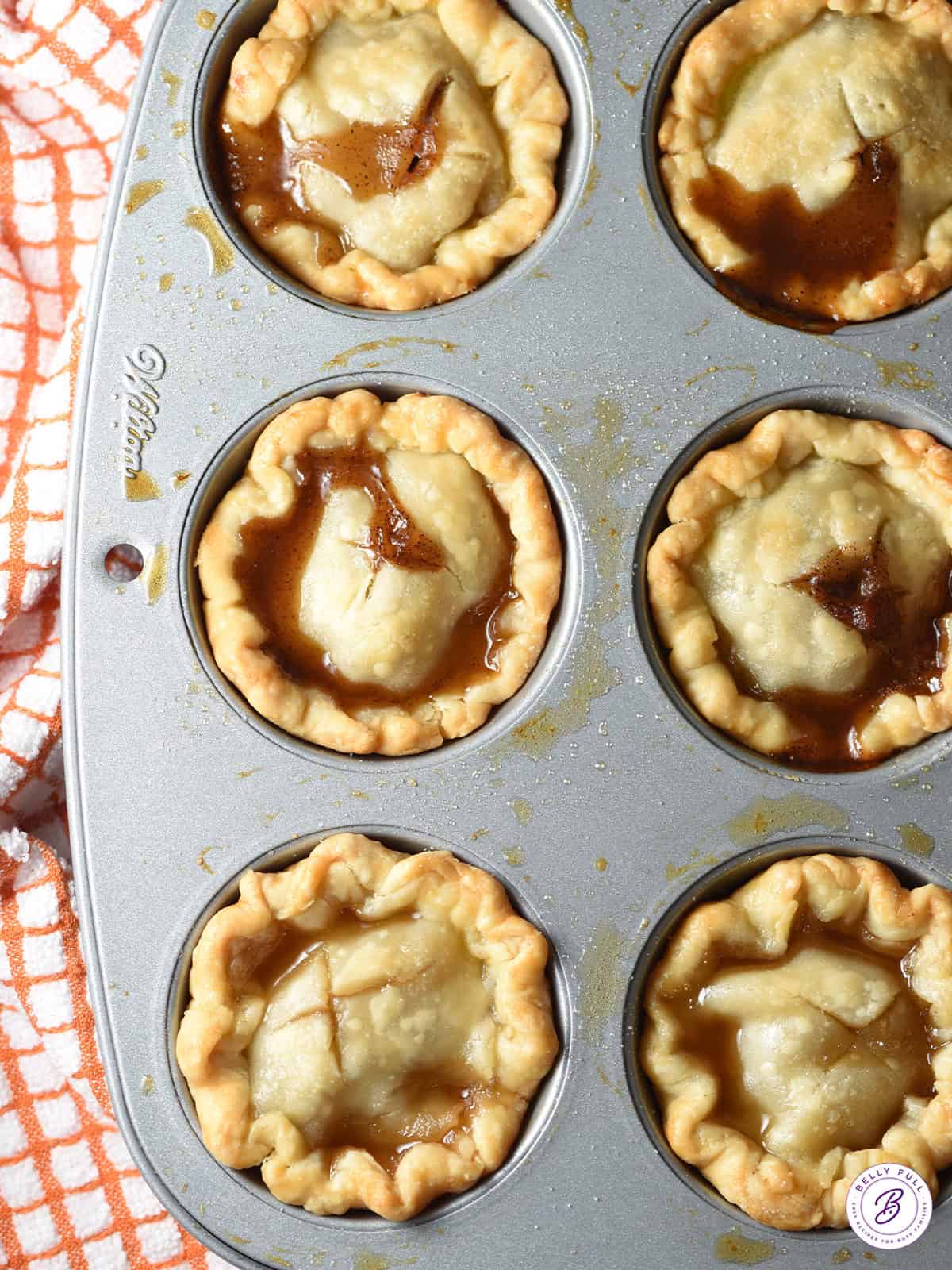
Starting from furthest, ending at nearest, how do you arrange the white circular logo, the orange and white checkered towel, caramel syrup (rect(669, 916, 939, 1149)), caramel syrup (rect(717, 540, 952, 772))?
the orange and white checkered towel < caramel syrup (rect(717, 540, 952, 772)) < caramel syrup (rect(669, 916, 939, 1149)) < the white circular logo

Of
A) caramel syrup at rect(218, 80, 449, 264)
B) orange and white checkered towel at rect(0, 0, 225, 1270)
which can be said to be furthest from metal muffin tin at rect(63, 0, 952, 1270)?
orange and white checkered towel at rect(0, 0, 225, 1270)

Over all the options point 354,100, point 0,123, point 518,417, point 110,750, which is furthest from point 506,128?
point 110,750

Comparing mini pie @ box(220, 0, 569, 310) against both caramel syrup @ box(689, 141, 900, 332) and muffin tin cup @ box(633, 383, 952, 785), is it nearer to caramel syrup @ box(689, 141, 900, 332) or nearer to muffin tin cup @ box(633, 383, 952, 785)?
caramel syrup @ box(689, 141, 900, 332)

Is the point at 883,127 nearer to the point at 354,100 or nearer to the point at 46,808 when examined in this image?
the point at 354,100

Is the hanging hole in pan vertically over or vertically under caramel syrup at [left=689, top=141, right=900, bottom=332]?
under

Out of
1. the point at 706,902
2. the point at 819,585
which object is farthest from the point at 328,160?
the point at 706,902

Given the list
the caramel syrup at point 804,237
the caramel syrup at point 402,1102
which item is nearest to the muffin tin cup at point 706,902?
the caramel syrup at point 402,1102
